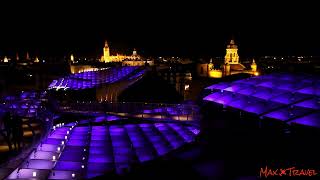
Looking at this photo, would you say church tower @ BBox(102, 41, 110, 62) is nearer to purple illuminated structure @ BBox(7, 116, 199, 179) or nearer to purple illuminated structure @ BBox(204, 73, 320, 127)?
purple illuminated structure @ BBox(204, 73, 320, 127)

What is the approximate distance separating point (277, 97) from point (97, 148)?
20.5 ft

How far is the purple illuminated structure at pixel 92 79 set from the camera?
2458 centimetres

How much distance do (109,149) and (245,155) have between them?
152 inches

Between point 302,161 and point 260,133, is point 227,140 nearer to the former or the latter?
point 260,133

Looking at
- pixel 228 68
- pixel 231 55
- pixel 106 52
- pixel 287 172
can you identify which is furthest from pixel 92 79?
pixel 106 52

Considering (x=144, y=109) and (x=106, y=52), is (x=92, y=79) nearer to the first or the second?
(x=144, y=109)

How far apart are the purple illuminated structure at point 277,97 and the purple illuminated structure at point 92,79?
12.8 metres

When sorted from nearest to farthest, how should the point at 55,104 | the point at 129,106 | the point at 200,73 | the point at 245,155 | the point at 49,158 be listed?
1. the point at 49,158
2. the point at 245,155
3. the point at 129,106
4. the point at 55,104
5. the point at 200,73

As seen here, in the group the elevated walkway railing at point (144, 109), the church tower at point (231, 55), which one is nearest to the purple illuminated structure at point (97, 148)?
the elevated walkway railing at point (144, 109)

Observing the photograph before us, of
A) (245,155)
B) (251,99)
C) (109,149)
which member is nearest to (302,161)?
(245,155)

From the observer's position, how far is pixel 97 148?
377 inches

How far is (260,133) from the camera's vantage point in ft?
33.1

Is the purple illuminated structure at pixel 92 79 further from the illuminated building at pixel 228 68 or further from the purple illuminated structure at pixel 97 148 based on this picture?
the illuminated building at pixel 228 68

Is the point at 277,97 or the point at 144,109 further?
the point at 144,109
